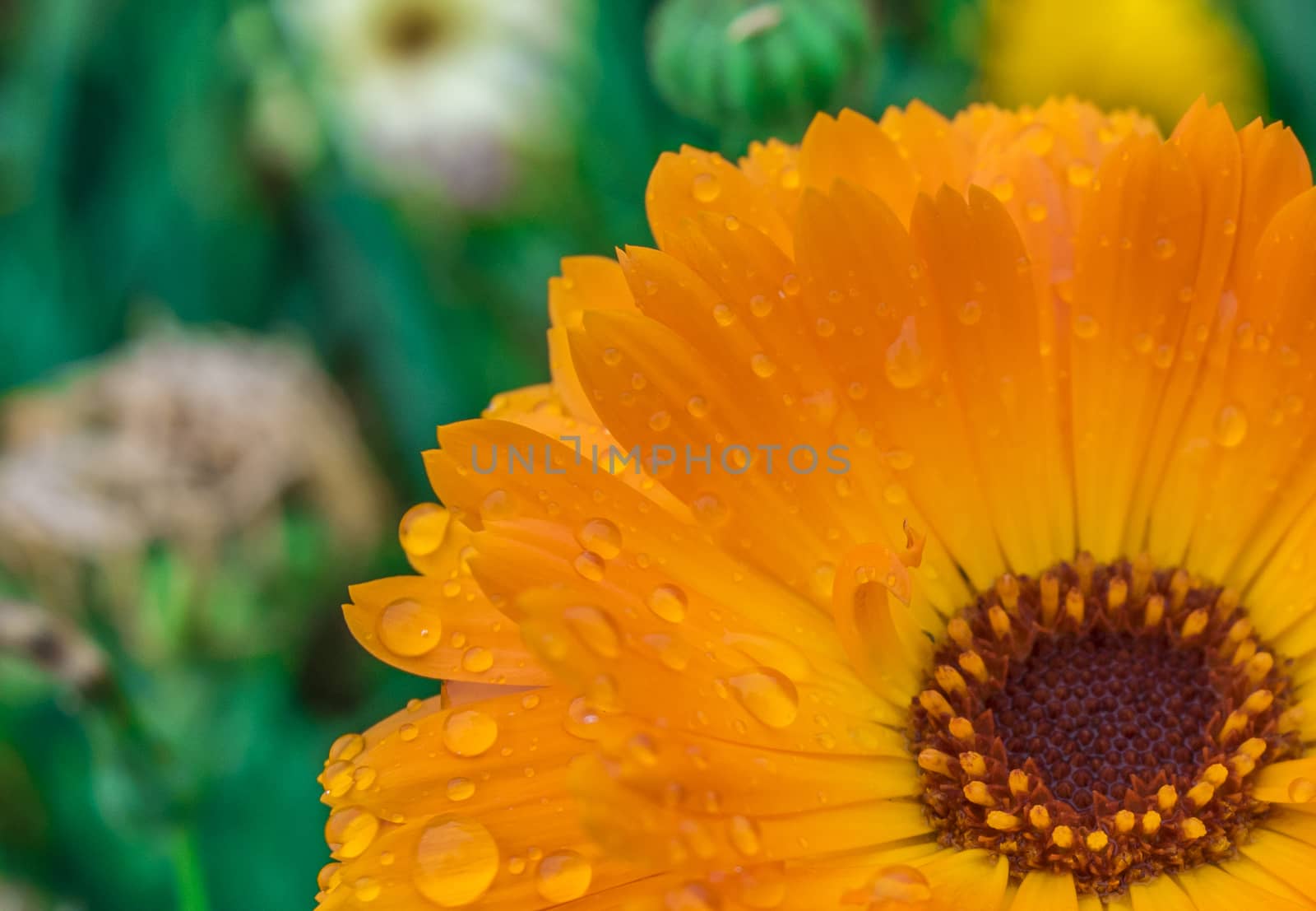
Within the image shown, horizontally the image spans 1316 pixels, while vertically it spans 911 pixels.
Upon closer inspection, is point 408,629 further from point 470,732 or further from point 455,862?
point 455,862

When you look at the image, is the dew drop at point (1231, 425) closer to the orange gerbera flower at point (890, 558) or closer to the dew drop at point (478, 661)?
the orange gerbera flower at point (890, 558)

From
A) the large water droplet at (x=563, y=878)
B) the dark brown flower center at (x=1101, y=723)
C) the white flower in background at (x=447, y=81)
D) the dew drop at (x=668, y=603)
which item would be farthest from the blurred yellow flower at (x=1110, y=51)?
the large water droplet at (x=563, y=878)

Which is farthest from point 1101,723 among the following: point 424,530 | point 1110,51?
point 1110,51

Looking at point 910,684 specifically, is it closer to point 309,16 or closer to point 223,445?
point 223,445

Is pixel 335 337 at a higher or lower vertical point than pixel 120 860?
higher

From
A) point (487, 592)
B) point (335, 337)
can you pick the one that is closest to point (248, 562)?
point (335, 337)

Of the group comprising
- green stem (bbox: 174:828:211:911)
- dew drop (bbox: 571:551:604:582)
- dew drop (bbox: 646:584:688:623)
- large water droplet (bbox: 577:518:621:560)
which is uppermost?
large water droplet (bbox: 577:518:621:560)

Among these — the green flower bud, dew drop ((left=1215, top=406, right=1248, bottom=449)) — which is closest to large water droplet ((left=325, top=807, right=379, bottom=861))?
dew drop ((left=1215, top=406, right=1248, bottom=449))

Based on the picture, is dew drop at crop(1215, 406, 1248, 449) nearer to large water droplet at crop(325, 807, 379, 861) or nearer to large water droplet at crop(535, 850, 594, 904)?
large water droplet at crop(535, 850, 594, 904)
